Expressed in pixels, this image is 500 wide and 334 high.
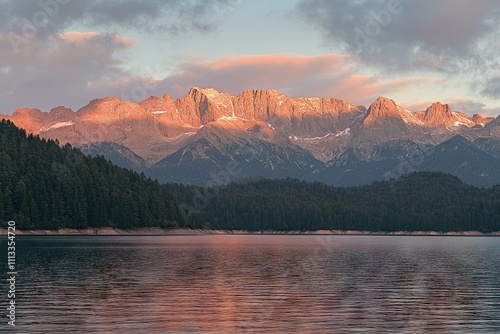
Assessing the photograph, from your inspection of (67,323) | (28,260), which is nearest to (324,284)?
(67,323)

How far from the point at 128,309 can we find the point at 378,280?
40579mm

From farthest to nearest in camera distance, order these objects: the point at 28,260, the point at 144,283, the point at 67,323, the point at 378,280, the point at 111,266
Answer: the point at 28,260, the point at 111,266, the point at 378,280, the point at 144,283, the point at 67,323

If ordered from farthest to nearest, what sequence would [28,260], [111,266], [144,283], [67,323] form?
1. [28,260]
2. [111,266]
3. [144,283]
4. [67,323]

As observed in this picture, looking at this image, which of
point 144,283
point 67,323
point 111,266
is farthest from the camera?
point 111,266

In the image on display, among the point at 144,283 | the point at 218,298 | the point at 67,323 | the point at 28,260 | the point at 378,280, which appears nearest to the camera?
the point at 67,323

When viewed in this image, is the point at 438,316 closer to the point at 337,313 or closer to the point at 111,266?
the point at 337,313

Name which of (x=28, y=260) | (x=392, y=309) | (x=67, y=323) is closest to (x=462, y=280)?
(x=392, y=309)

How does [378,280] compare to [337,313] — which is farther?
[378,280]

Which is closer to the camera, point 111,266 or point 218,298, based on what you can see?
point 218,298

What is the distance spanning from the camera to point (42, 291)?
8138 centimetres

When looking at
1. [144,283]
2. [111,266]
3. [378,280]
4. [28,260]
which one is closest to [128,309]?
[144,283]

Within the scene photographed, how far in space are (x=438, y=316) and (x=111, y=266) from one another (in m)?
62.0

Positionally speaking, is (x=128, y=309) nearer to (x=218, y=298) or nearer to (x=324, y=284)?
(x=218, y=298)

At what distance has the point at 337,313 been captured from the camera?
6731cm
